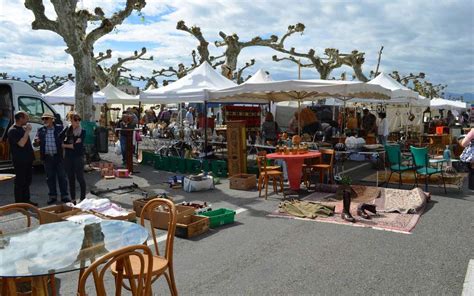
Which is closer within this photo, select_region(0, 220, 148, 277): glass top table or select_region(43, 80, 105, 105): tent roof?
select_region(0, 220, 148, 277): glass top table

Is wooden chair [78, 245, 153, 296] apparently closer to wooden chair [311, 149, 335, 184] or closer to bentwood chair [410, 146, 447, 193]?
wooden chair [311, 149, 335, 184]

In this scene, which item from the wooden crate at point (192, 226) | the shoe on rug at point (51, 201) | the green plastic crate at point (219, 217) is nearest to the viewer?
the wooden crate at point (192, 226)

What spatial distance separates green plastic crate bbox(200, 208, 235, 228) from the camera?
6518 millimetres

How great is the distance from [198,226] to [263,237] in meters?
0.92

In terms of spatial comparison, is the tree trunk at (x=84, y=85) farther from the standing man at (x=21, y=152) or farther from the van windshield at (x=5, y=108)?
the standing man at (x=21, y=152)

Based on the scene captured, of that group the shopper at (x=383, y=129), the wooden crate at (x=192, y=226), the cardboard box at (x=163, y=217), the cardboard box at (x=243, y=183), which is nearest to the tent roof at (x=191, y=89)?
the cardboard box at (x=243, y=183)

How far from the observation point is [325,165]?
925 cm

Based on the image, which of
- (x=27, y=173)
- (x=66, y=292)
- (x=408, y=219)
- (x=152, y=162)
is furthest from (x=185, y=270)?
(x=152, y=162)

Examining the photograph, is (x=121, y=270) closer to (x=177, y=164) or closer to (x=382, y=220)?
(x=382, y=220)

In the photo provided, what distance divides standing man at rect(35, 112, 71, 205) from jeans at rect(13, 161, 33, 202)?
359 millimetres

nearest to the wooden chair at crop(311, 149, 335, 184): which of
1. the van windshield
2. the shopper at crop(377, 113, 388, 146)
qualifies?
the shopper at crop(377, 113, 388, 146)

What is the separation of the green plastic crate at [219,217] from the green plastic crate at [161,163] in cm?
582

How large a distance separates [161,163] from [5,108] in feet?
14.0

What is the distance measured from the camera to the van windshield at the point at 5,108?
11.1m
